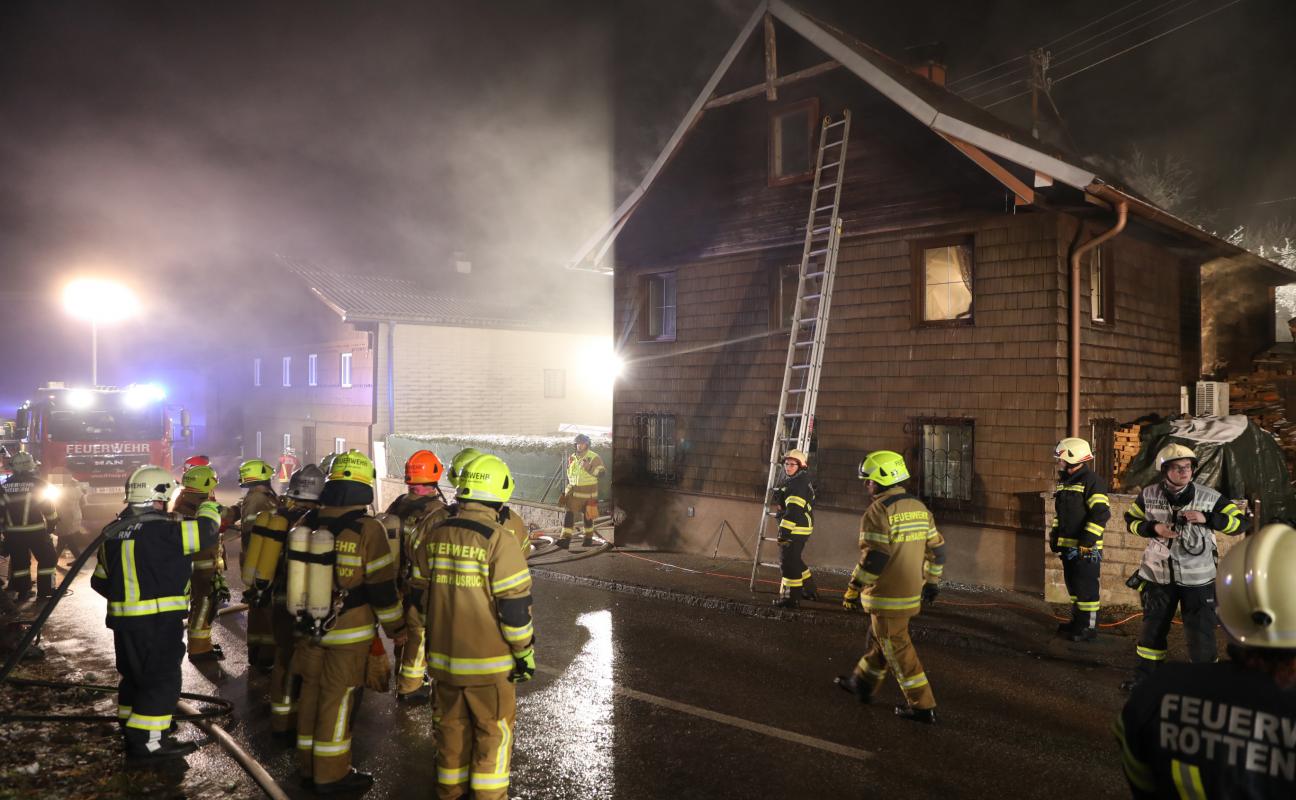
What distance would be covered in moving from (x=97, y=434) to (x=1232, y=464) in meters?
22.0

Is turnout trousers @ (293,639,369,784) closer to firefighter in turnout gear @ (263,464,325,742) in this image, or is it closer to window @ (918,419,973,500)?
firefighter in turnout gear @ (263,464,325,742)

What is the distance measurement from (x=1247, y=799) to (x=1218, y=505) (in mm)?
4851

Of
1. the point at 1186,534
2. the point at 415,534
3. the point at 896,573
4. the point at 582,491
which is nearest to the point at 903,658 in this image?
the point at 896,573

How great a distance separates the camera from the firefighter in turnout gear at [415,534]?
6285 mm

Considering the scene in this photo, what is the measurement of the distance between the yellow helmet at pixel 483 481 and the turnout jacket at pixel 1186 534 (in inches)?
195

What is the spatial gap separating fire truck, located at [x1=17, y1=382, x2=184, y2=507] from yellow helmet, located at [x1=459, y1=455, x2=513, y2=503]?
17158 mm

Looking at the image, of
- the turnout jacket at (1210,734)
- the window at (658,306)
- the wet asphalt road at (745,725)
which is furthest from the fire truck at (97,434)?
the turnout jacket at (1210,734)

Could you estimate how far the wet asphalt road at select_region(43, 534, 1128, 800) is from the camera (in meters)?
4.89

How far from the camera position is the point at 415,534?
6.32 metres

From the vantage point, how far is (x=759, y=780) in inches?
192

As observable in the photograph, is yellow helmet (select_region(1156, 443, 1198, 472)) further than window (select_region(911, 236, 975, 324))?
No

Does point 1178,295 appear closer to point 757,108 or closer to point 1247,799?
point 757,108

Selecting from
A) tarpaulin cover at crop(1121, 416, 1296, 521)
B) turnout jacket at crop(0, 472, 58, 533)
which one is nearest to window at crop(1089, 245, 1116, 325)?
tarpaulin cover at crop(1121, 416, 1296, 521)

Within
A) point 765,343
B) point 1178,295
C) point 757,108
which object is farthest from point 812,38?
point 1178,295
